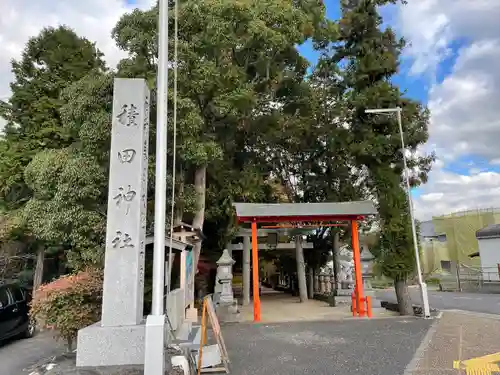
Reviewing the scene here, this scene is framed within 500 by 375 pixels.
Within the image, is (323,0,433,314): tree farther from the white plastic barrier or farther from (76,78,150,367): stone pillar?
(76,78,150,367): stone pillar

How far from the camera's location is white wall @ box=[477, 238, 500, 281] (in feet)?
73.1

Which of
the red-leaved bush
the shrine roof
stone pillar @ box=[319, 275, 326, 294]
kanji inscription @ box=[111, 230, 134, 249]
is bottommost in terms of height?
stone pillar @ box=[319, 275, 326, 294]

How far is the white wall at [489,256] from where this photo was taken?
22.3 meters

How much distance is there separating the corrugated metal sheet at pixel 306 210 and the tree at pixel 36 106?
25.0 feet

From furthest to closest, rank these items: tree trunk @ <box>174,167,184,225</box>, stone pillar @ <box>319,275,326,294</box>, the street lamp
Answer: stone pillar @ <box>319,275,326,294</box> < tree trunk @ <box>174,167,184,225</box> < the street lamp

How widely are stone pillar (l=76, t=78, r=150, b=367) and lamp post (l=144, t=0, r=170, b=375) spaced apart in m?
1.02

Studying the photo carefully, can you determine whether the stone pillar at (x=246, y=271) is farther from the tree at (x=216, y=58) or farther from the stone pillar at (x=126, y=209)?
the stone pillar at (x=126, y=209)

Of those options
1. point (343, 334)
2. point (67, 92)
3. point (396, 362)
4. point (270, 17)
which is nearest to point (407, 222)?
point (343, 334)

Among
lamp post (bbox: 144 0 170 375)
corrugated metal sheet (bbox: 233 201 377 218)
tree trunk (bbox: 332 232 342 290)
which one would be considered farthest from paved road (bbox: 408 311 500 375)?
tree trunk (bbox: 332 232 342 290)

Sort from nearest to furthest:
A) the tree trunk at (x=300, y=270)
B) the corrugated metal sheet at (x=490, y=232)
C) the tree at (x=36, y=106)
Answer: the tree at (x=36, y=106)
the tree trunk at (x=300, y=270)
the corrugated metal sheet at (x=490, y=232)

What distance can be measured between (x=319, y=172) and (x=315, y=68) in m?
4.92

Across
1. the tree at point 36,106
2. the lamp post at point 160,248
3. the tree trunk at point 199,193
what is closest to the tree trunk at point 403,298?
the tree trunk at point 199,193

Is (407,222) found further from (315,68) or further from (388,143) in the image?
(315,68)

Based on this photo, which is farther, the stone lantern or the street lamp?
the stone lantern
